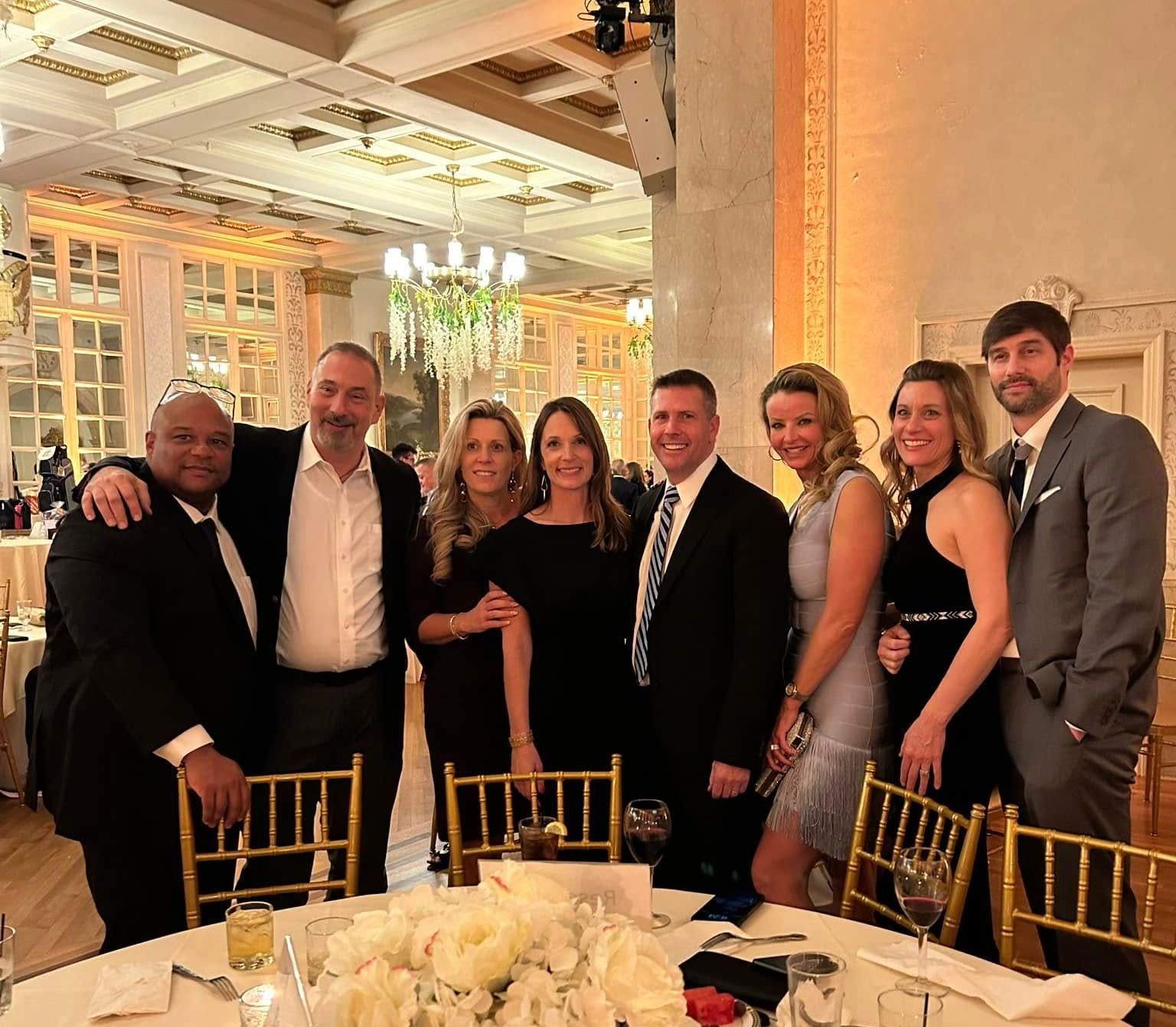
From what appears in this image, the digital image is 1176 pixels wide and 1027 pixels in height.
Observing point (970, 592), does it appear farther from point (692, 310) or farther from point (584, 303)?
point (584, 303)

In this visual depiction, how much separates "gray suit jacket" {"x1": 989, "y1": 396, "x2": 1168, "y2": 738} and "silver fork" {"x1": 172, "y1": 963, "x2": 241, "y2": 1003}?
1917 mm

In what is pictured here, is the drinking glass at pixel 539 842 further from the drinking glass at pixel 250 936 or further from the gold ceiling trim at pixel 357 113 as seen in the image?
the gold ceiling trim at pixel 357 113

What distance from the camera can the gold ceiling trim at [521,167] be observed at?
993 centimetres

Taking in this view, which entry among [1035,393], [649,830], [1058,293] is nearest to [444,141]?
[1058,293]

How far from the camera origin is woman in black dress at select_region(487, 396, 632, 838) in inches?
108

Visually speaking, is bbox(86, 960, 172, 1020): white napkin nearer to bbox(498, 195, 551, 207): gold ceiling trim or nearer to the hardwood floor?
the hardwood floor

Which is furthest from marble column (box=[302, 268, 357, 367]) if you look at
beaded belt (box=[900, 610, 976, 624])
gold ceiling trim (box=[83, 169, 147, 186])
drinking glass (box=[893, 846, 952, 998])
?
drinking glass (box=[893, 846, 952, 998])

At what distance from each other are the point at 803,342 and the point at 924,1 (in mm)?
1776

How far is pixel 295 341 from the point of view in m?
13.1

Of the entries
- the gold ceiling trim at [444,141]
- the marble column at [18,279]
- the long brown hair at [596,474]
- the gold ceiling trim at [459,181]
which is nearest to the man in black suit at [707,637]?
the long brown hair at [596,474]

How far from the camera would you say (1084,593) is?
97.5 inches

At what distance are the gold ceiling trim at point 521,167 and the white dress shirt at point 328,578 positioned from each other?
301 inches

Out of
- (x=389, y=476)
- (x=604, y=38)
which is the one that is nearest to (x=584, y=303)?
(x=604, y=38)

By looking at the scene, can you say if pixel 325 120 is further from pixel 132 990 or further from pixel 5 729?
pixel 132 990
